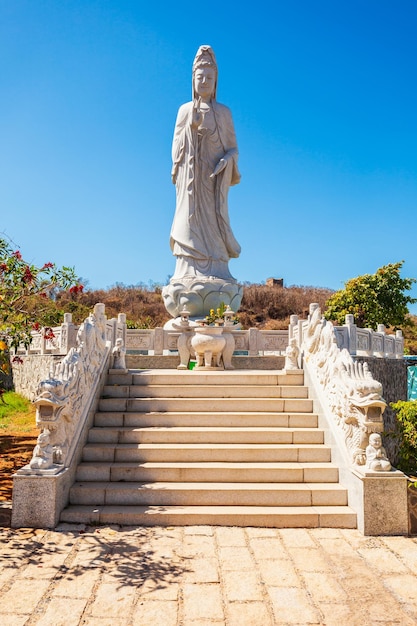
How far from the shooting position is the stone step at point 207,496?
4617mm

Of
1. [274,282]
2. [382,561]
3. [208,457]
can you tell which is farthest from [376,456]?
[274,282]

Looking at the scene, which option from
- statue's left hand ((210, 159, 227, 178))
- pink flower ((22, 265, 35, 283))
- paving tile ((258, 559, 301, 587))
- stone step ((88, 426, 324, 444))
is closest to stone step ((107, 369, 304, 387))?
stone step ((88, 426, 324, 444))

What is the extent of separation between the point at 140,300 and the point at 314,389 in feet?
104

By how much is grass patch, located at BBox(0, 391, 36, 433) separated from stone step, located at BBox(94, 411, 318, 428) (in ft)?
15.2

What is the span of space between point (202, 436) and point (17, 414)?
7682mm

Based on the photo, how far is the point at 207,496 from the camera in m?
4.65

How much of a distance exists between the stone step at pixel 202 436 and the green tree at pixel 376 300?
17666 mm

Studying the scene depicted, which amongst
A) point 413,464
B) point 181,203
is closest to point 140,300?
point 181,203

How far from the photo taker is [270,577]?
336 centimetres

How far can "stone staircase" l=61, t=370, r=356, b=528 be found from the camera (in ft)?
14.5

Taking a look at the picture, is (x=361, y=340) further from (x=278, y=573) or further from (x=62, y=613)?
(x=62, y=613)

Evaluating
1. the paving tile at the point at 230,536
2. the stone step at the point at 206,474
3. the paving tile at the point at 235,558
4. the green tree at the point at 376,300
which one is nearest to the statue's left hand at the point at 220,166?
the stone step at the point at 206,474

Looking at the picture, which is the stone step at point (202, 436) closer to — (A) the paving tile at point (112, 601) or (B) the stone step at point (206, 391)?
(B) the stone step at point (206, 391)

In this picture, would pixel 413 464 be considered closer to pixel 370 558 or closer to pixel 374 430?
pixel 374 430
